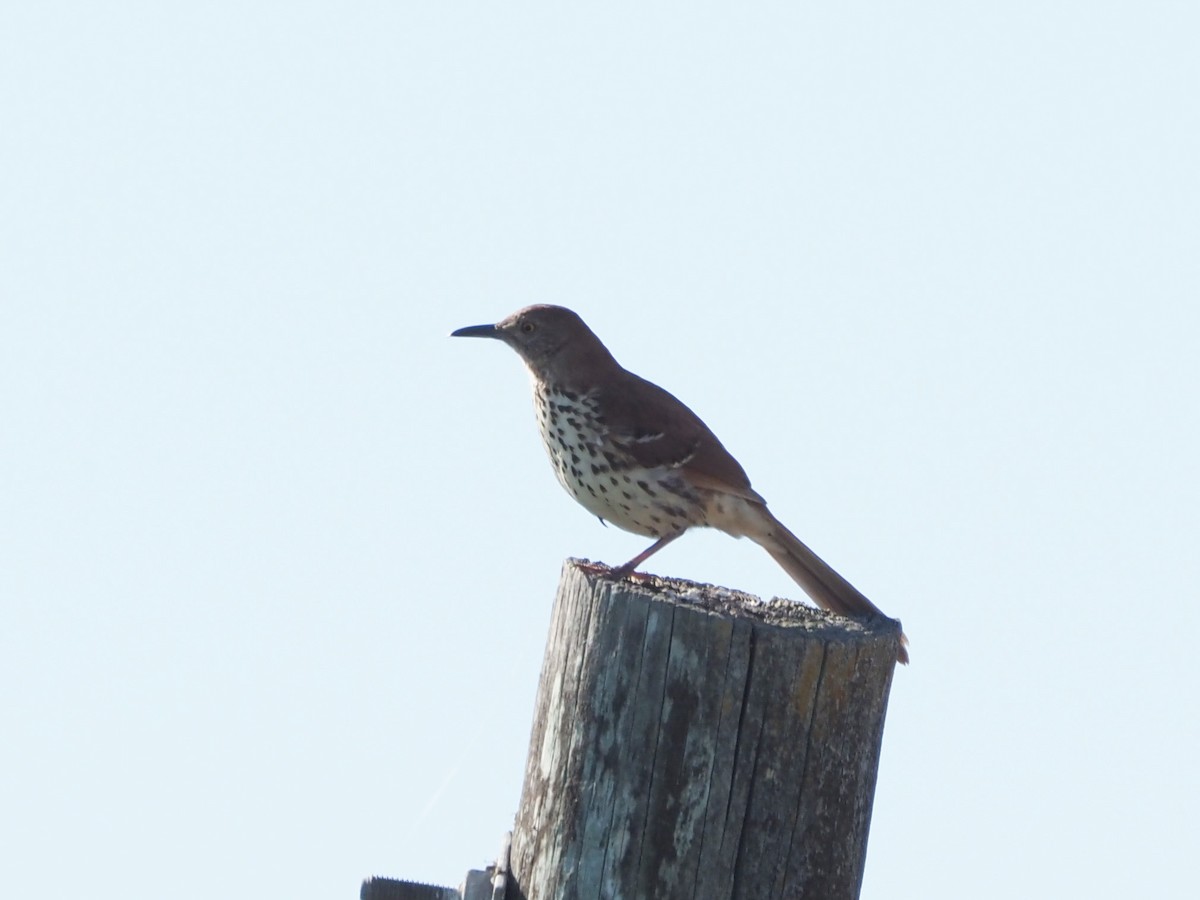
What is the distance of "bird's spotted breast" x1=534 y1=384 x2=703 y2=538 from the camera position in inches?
209

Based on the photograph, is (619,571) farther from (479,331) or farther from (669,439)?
(479,331)

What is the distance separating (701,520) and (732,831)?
2.50m

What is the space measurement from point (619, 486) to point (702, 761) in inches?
95.5

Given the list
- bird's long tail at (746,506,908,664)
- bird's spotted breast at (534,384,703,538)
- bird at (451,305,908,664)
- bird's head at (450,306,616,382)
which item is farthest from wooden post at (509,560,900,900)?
bird's head at (450,306,616,382)

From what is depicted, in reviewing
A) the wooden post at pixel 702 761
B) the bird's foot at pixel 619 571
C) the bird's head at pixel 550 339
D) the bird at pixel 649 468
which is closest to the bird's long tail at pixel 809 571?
the bird at pixel 649 468

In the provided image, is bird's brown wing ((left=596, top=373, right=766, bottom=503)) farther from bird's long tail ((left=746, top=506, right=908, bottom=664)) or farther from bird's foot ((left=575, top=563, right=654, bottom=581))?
bird's foot ((left=575, top=563, right=654, bottom=581))

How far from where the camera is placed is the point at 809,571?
16.6 feet

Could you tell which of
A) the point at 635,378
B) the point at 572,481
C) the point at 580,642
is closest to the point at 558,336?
the point at 635,378

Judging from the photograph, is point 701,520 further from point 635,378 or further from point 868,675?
point 868,675

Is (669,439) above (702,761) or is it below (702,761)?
above

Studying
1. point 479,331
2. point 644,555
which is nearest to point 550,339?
point 479,331

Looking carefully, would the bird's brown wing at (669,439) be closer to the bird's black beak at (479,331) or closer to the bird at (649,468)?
the bird at (649,468)

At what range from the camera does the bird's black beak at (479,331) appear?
6.03m

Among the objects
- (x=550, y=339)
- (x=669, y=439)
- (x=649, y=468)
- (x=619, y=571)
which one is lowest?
(x=619, y=571)
